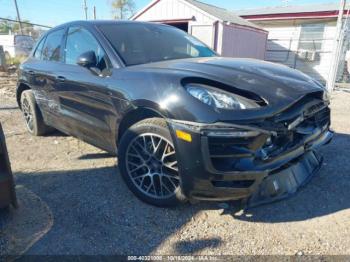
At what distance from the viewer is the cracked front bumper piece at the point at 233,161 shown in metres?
2.30

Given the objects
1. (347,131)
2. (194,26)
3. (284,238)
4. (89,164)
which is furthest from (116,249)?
(194,26)

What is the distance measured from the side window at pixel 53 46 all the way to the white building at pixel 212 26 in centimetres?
837

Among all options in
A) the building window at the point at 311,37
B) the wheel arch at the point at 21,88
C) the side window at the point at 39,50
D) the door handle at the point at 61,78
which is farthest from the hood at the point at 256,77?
the building window at the point at 311,37

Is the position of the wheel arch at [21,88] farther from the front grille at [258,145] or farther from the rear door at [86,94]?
the front grille at [258,145]

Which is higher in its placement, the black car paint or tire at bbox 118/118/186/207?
the black car paint

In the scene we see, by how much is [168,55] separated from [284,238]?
7.22ft

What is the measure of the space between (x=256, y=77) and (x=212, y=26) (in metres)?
9.92

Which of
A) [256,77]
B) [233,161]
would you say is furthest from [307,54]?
[233,161]

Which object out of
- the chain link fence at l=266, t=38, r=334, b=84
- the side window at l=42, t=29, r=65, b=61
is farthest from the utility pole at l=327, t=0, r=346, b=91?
the side window at l=42, t=29, r=65, b=61

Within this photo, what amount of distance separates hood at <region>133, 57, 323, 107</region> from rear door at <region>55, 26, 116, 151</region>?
0.53m

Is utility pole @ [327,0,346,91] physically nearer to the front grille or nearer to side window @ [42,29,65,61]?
the front grille

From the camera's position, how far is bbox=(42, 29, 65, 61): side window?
4.17 metres

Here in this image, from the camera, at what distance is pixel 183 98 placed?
242 centimetres

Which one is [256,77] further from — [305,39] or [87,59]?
[305,39]
